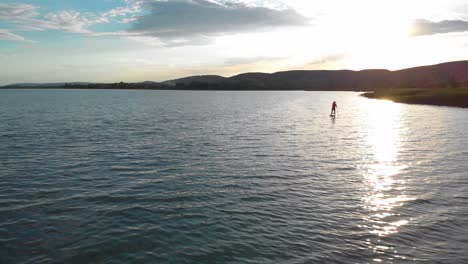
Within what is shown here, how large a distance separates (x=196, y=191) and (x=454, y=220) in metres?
13.5

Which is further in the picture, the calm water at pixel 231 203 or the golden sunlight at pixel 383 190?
the golden sunlight at pixel 383 190

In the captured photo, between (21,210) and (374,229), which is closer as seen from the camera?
(374,229)

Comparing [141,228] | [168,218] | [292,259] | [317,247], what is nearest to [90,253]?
[141,228]

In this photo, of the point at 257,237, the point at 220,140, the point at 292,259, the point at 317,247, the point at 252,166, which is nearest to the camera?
the point at 292,259

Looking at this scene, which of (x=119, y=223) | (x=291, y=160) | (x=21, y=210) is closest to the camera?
(x=119, y=223)

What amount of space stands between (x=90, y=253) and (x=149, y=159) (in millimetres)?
16761

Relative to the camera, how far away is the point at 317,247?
43.5 feet

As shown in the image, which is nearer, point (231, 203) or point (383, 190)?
point (231, 203)

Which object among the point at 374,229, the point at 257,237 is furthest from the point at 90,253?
the point at 374,229

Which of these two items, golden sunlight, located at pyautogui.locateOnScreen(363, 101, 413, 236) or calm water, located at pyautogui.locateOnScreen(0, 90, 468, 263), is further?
golden sunlight, located at pyautogui.locateOnScreen(363, 101, 413, 236)

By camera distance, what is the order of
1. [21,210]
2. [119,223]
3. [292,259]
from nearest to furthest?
[292,259] → [119,223] → [21,210]

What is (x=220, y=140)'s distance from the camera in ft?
132

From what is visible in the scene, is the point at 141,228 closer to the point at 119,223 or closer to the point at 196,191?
the point at 119,223

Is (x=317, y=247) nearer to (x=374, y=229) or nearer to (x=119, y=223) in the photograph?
Result: (x=374, y=229)
